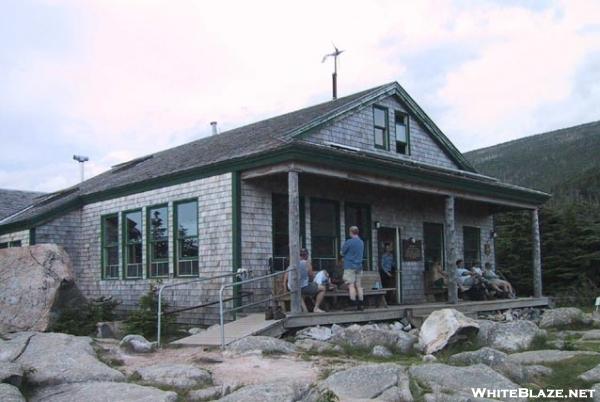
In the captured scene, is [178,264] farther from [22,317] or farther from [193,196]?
[22,317]

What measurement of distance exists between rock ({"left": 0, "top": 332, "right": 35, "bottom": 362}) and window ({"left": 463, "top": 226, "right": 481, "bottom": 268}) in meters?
13.0

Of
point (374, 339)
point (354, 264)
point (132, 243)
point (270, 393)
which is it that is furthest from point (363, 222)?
point (270, 393)

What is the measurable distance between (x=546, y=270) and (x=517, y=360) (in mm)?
15952

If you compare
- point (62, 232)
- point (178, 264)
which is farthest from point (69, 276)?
point (62, 232)

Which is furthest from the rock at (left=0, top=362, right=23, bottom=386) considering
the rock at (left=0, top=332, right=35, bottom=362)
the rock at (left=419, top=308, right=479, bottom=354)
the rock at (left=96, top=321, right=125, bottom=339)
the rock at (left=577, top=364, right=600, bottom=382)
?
the rock at (left=577, top=364, right=600, bottom=382)

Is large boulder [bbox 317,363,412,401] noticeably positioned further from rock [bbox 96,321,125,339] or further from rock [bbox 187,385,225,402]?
rock [bbox 96,321,125,339]

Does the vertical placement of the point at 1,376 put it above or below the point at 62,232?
below

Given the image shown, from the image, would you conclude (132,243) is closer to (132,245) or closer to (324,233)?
(132,245)

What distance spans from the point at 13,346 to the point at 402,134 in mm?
12061

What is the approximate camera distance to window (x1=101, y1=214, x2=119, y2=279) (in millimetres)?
17844

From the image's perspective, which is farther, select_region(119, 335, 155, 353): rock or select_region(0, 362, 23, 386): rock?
select_region(119, 335, 155, 353): rock

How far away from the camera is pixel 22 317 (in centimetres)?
1310

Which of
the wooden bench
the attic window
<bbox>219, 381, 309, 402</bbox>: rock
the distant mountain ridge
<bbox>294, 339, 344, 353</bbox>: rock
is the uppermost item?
the distant mountain ridge

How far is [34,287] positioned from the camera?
13398 millimetres
